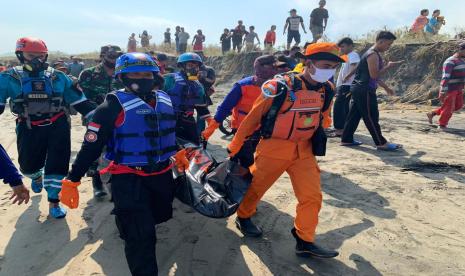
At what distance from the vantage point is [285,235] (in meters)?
4.25

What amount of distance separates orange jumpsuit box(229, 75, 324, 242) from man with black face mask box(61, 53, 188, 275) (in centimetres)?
86

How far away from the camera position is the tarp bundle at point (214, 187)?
364cm

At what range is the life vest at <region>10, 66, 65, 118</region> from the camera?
4488mm

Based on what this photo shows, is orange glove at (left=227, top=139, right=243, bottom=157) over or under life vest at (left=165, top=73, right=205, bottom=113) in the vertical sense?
under

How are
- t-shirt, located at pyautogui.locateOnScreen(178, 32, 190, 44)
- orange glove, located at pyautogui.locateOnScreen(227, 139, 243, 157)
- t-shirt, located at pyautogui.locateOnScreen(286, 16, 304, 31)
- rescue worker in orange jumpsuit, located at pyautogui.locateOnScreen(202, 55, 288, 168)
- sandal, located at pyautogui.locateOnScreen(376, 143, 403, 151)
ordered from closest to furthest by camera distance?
orange glove, located at pyautogui.locateOnScreen(227, 139, 243, 157) → rescue worker in orange jumpsuit, located at pyautogui.locateOnScreen(202, 55, 288, 168) → sandal, located at pyautogui.locateOnScreen(376, 143, 403, 151) → t-shirt, located at pyautogui.locateOnScreen(286, 16, 304, 31) → t-shirt, located at pyautogui.locateOnScreen(178, 32, 190, 44)

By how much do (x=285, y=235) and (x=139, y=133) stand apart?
2.02 m

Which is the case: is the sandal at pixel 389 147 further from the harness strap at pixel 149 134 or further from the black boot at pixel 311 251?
the harness strap at pixel 149 134

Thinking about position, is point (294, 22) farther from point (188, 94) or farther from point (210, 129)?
point (210, 129)

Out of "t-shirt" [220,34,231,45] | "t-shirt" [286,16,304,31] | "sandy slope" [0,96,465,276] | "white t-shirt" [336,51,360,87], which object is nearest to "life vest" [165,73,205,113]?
"sandy slope" [0,96,465,276]

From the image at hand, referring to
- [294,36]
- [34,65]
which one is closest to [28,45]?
[34,65]

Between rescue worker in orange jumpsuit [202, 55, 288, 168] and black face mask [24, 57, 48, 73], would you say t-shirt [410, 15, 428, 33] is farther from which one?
black face mask [24, 57, 48, 73]

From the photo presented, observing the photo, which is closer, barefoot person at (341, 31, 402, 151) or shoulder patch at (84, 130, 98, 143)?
shoulder patch at (84, 130, 98, 143)

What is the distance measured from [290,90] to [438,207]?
8.60ft

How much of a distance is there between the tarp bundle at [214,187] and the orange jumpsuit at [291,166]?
0.63 ft
